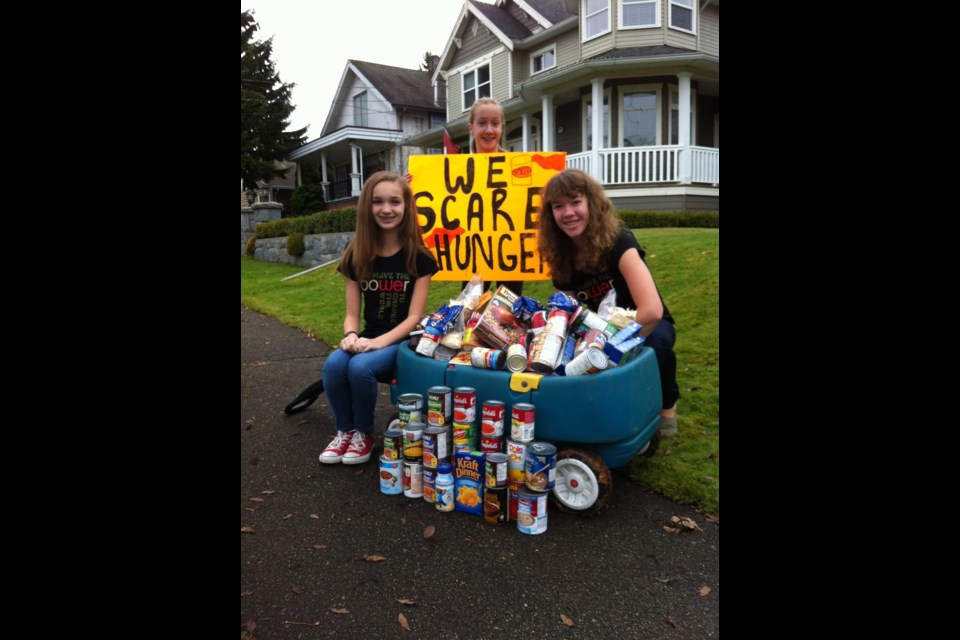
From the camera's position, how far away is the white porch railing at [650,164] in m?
13.6

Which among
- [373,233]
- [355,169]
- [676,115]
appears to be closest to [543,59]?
[676,115]

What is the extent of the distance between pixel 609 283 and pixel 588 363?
86cm

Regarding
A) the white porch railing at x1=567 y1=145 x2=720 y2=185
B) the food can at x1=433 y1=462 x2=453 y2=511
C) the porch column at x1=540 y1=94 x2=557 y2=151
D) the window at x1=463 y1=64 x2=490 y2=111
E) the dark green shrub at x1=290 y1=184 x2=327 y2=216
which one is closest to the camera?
the food can at x1=433 y1=462 x2=453 y2=511

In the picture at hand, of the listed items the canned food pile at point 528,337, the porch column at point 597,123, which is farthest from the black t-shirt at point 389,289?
the porch column at point 597,123

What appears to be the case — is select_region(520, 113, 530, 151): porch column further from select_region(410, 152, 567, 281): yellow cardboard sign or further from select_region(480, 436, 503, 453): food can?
select_region(480, 436, 503, 453): food can

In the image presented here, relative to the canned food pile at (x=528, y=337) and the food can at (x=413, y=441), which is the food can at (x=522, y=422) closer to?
the canned food pile at (x=528, y=337)

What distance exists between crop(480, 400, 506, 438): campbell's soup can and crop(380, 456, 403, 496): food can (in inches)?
22.2

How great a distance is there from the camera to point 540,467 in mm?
2547

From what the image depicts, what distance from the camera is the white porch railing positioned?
13562 mm

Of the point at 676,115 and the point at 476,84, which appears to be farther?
the point at 476,84

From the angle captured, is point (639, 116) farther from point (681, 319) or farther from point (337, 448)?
point (337, 448)

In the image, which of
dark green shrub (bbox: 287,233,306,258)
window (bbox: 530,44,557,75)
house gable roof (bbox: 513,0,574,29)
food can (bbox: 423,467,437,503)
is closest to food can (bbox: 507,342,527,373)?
food can (bbox: 423,467,437,503)

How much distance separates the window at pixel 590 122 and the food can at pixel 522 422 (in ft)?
43.3
